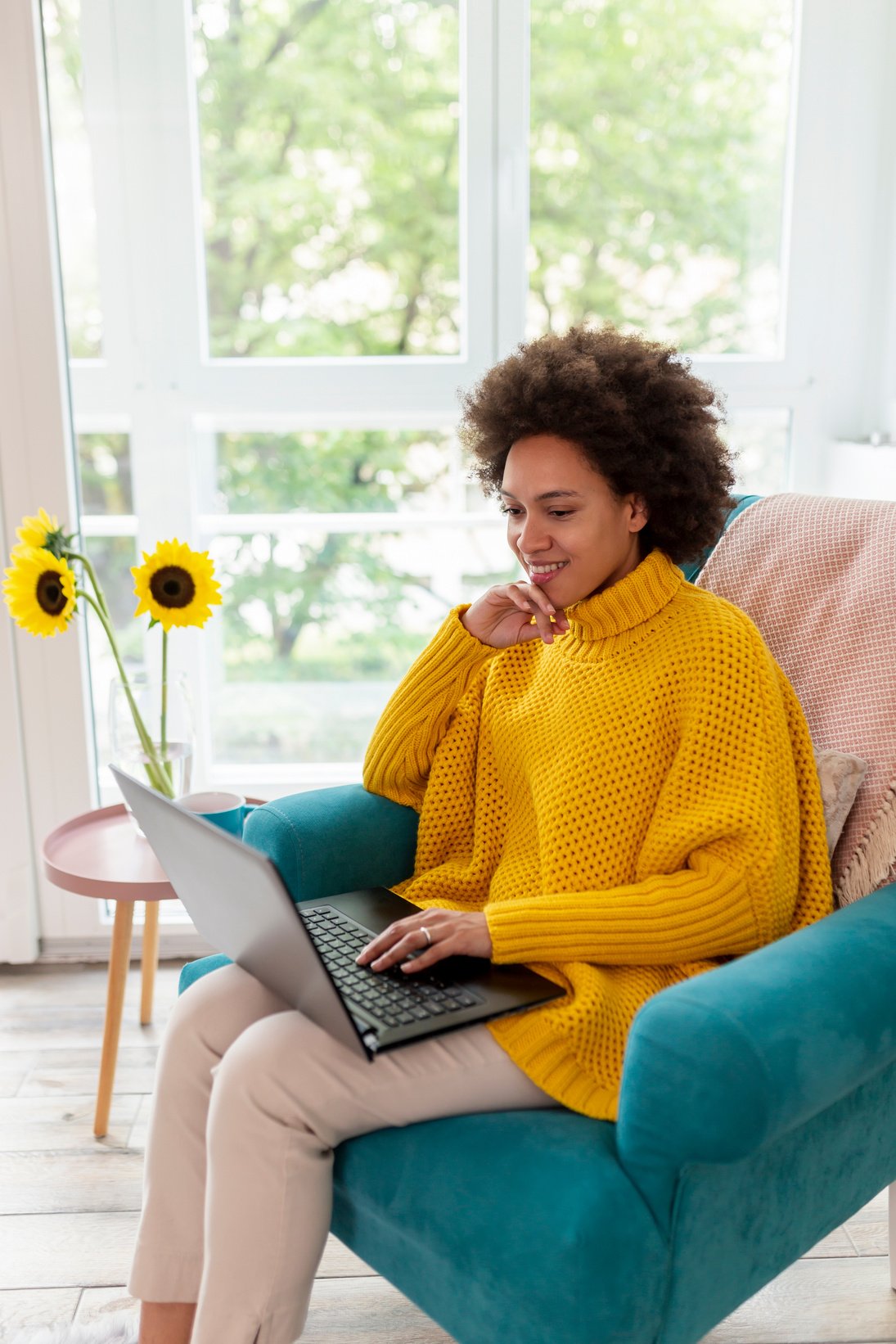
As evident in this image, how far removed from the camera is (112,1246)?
1.60 m

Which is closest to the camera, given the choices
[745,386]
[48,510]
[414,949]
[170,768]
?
[414,949]

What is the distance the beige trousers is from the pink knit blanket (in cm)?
49

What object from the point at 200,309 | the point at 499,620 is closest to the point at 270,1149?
the point at 499,620

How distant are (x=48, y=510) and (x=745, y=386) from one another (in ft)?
4.76

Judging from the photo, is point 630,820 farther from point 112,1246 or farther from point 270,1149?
point 112,1246

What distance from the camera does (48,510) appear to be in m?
2.19

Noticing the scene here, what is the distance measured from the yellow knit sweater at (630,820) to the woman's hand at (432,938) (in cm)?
2

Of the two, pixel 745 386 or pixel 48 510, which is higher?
pixel 745 386

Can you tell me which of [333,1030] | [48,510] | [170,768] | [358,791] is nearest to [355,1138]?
[333,1030]

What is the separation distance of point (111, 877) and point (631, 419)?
1024mm

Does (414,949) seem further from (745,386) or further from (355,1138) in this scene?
(745,386)

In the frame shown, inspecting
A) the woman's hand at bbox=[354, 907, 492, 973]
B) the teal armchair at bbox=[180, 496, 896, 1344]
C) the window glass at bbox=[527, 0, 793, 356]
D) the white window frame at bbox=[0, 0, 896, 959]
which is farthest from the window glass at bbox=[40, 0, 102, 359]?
the teal armchair at bbox=[180, 496, 896, 1344]

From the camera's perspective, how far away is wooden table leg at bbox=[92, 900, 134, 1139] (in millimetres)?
1824

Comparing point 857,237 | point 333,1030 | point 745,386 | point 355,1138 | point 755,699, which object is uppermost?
point 857,237
